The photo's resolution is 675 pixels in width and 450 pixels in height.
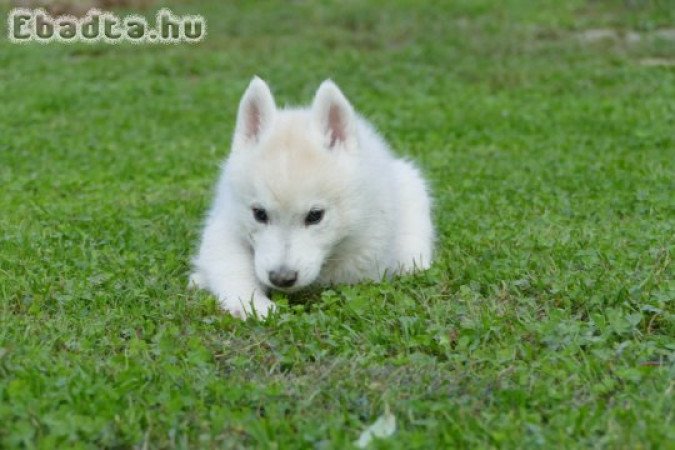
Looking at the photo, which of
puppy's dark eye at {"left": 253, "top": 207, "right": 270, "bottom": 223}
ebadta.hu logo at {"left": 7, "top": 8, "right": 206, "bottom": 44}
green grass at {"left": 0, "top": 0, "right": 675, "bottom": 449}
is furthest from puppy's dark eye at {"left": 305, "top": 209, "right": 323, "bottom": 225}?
ebadta.hu logo at {"left": 7, "top": 8, "right": 206, "bottom": 44}

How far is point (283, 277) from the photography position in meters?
4.52

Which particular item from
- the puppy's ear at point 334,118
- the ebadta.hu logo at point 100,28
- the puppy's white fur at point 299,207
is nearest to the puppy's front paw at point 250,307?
the puppy's white fur at point 299,207

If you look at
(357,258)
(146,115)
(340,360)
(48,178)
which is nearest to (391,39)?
(146,115)

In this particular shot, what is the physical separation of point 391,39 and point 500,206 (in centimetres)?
801

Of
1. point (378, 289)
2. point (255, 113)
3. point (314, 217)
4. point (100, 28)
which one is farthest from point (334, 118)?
point (100, 28)

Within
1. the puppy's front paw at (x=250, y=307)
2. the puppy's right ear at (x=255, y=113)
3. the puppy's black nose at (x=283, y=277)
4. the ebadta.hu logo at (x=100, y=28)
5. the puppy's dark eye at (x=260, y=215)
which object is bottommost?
the ebadta.hu logo at (x=100, y=28)

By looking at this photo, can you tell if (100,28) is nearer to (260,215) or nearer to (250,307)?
(260,215)

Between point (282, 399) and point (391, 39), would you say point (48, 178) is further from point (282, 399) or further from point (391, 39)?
point (391, 39)

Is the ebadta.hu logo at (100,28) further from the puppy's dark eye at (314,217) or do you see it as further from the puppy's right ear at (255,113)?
the puppy's dark eye at (314,217)

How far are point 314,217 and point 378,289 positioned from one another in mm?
445

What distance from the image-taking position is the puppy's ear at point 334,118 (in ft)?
16.1

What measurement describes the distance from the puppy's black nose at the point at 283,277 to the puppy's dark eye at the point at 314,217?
28 cm

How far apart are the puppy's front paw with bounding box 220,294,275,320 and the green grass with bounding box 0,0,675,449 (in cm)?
8

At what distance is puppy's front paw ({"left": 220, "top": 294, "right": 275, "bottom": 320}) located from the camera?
14.8 feet
